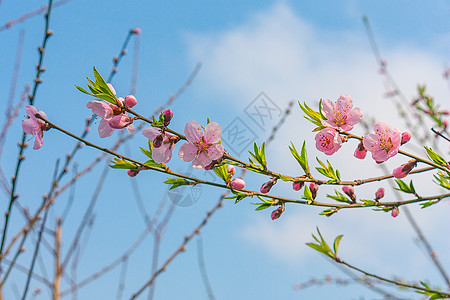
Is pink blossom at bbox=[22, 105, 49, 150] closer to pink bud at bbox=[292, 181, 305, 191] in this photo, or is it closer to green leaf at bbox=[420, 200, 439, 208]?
pink bud at bbox=[292, 181, 305, 191]

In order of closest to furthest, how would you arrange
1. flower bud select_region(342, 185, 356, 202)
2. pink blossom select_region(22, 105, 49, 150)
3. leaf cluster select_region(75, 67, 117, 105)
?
leaf cluster select_region(75, 67, 117, 105), pink blossom select_region(22, 105, 49, 150), flower bud select_region(342, 185, 356, 202)

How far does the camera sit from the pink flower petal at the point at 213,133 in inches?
49.6

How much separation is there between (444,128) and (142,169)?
1.82m

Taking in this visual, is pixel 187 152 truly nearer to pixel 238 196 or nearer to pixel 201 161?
pixel 201 161

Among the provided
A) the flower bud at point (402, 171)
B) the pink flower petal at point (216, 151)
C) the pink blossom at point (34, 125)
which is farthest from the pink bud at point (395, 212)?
the pink blossom at point (34, 125)

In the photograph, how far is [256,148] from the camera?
131 centimetres

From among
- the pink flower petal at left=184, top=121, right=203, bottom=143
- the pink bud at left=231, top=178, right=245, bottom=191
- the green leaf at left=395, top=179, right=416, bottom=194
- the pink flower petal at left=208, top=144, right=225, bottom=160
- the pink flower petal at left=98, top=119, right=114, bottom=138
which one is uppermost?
the pink flower petal at left=98, top=119, right=114, bottom=138

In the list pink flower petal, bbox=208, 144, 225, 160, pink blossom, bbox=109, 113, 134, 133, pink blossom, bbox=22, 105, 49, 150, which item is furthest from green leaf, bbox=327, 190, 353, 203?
pink blossom, bbox=22, 105, 49, 150

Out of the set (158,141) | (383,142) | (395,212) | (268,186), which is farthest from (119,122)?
(395,212)

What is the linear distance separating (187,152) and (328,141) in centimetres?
48

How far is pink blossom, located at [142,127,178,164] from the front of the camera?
1248 mm

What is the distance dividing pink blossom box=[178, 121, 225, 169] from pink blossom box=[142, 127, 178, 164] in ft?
0.15

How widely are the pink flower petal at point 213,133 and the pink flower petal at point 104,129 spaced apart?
0.31m

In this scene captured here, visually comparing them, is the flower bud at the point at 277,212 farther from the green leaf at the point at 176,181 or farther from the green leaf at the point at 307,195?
the green leaf at the point at 176,181
